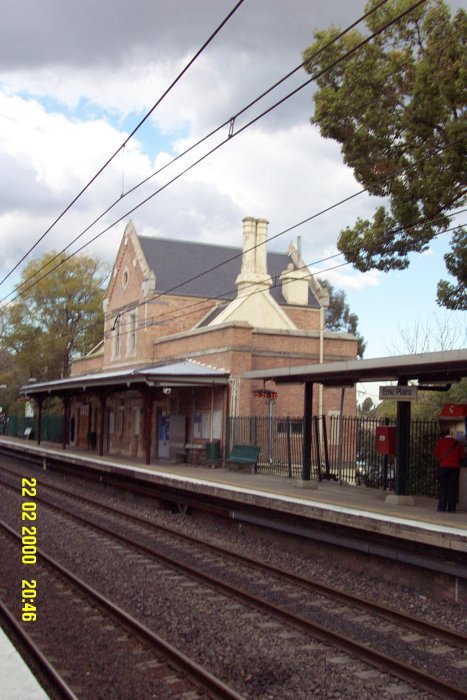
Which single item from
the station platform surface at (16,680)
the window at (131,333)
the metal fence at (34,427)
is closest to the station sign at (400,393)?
the station platform surface at (16,680)

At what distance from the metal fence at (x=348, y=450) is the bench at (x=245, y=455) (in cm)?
79

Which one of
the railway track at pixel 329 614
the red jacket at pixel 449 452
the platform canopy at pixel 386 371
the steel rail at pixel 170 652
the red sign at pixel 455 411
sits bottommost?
the railway track at pixel 329 614

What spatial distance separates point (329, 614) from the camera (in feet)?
29.4

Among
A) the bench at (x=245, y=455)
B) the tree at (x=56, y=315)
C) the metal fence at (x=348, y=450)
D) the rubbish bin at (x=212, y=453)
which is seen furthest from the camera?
the tree at (x=56, y=315)

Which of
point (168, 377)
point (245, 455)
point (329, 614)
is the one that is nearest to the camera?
point (329, 614)

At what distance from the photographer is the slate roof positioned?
35.3 meters

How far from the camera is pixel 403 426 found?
14164 mm

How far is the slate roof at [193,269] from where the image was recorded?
116ft

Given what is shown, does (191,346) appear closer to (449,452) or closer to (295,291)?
(295,291)

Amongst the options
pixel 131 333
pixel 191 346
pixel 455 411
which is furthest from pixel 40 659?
pixel 131 333

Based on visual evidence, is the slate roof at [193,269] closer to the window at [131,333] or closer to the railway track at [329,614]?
the window at [131,333]

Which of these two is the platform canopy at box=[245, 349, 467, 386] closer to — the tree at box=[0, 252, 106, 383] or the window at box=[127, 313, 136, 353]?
the window at box=[127, 313, 136, 353]

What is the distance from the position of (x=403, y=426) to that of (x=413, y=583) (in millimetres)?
4009

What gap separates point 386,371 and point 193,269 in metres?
23.3
